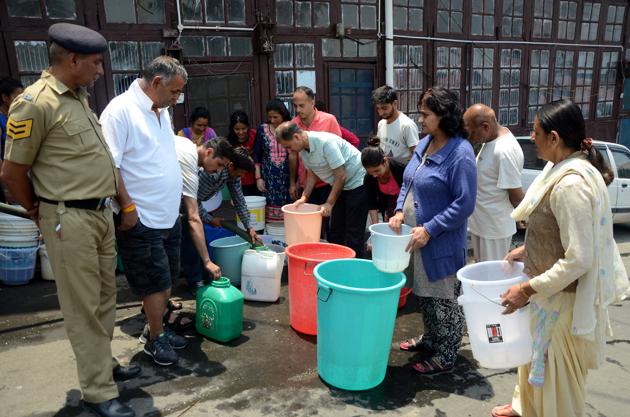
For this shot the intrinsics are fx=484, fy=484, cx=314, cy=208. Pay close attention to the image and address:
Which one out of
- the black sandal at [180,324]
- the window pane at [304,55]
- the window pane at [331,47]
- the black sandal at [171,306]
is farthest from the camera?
the window pane at [331,47]

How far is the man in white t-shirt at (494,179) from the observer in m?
3.36

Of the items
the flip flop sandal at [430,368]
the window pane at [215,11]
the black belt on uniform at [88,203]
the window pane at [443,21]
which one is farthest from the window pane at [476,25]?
the black belt on uniform at [88,203]

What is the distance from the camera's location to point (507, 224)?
11.4ft

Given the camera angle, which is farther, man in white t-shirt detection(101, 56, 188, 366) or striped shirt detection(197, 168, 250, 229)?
striped shirt detection(197, 168, 250, 229)

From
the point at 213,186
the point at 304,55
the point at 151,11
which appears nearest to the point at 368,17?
the point at 304,55

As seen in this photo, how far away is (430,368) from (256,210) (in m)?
2.66

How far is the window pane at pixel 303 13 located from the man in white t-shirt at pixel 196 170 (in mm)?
3944

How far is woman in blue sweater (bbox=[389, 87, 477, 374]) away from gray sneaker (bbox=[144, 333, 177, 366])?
163 centimetres

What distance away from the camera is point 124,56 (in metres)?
5.92

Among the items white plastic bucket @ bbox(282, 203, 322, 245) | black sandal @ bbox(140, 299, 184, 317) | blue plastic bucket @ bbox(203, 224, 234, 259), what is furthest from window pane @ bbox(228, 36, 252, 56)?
black sandal @ bbox(140, 299, 184, 317)

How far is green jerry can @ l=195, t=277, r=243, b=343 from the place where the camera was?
3.49 meters

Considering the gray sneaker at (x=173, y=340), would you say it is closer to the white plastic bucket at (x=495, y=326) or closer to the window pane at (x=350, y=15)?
the white plastic bucket at (x=495, y=326)

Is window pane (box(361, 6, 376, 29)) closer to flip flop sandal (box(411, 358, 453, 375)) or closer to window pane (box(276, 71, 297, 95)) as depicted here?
window pane (box(276, 71, 297, 95))

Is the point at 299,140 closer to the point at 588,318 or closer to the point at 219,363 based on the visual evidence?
the point at 219,363
